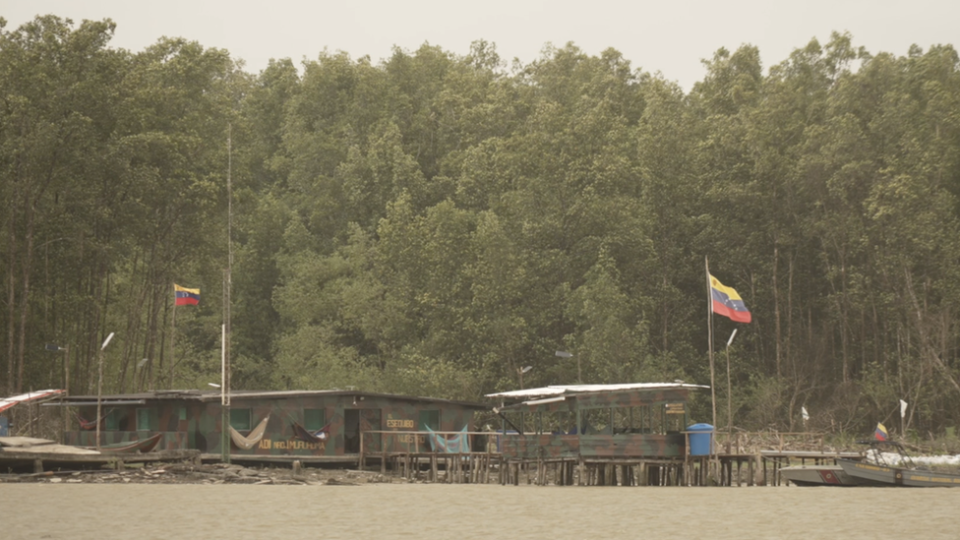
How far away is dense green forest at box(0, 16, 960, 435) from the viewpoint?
55812 millimetres

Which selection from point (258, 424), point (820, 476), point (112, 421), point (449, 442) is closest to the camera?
point (820, 476)

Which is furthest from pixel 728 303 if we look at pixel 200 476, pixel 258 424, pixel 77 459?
pixel 77 459

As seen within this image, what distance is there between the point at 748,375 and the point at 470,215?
17681 millimetres

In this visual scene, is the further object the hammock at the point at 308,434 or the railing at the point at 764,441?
the railing at the point at 764,441

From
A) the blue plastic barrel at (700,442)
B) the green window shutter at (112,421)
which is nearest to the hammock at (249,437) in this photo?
the green window shutter at (112,421)

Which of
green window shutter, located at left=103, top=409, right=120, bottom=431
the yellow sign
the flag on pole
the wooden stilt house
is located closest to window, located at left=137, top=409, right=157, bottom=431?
the wooden stilt house

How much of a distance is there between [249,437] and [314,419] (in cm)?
239

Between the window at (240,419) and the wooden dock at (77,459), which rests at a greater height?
the window at (240,419)

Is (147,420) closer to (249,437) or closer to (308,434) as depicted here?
(249,437)

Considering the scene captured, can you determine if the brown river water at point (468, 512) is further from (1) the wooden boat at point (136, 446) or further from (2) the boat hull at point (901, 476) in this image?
(1) the wooden boat at point (136, 446)

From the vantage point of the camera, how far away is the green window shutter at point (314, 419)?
47.3 metres

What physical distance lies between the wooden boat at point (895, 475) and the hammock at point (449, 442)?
1424 centimetres

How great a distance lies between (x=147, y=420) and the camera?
158 feet

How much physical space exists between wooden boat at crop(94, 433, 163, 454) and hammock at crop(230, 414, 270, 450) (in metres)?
2.62
